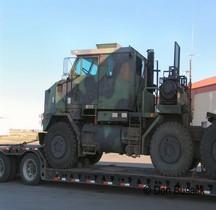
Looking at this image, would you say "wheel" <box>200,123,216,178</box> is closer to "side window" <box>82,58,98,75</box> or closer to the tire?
"side window" <box>82,58,98,75</box>

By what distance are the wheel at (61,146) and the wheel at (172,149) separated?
8.35 feet

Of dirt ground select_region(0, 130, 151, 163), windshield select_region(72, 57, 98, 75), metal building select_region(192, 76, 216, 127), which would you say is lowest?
dirt ground select_region(0, 130, 151, 163)

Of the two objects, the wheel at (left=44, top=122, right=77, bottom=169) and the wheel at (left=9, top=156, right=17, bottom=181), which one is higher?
the wheel at (left=44, top=122, right=77, bottom=169)

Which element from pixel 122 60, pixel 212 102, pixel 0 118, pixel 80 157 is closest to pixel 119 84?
pixel 122 60

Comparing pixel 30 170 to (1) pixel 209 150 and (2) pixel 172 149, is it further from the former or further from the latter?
(1) pixel 209 150

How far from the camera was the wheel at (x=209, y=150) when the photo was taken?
31.4 ft

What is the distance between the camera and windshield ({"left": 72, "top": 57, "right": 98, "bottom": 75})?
460 inches

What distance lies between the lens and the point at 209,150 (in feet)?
31.5

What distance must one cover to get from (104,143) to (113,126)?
0.56 meters

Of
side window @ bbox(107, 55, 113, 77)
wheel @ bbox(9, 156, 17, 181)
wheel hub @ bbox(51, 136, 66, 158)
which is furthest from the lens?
wheel @ bbox(9, 156, 17, 181)

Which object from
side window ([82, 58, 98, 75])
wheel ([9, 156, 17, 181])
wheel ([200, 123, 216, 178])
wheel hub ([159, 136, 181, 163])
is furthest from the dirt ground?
wheel ([200, 123, 216, 178])

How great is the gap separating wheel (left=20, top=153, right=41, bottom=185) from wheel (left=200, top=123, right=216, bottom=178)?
5148mm

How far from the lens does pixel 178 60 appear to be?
11.4 metres

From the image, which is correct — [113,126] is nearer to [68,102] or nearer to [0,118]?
[68,102]
